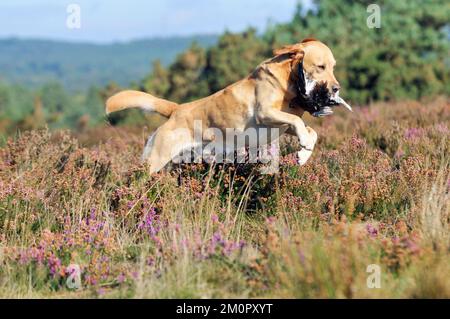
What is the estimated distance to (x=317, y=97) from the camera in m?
7.54

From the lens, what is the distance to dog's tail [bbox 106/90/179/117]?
8.53 meters

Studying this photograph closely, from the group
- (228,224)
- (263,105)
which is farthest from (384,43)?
(228,224)

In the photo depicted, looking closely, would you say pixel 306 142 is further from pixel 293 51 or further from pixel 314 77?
pixel 293 51

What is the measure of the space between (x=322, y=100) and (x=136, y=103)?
7.03ft

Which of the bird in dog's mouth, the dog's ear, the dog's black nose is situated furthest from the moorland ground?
the dog's ear

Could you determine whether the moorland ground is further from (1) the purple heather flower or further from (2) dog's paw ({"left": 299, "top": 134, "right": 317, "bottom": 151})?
(2) dog's paw ({"left": 299, "top": 134, "right": 317, "bottom": 151})

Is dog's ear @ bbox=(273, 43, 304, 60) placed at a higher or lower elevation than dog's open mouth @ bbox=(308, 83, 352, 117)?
higher

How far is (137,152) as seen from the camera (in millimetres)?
10266

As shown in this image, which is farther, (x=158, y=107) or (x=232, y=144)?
(x=158, y=107)

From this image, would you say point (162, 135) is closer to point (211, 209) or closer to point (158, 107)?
point (158, 107)

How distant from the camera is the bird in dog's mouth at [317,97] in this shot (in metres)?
7.51
